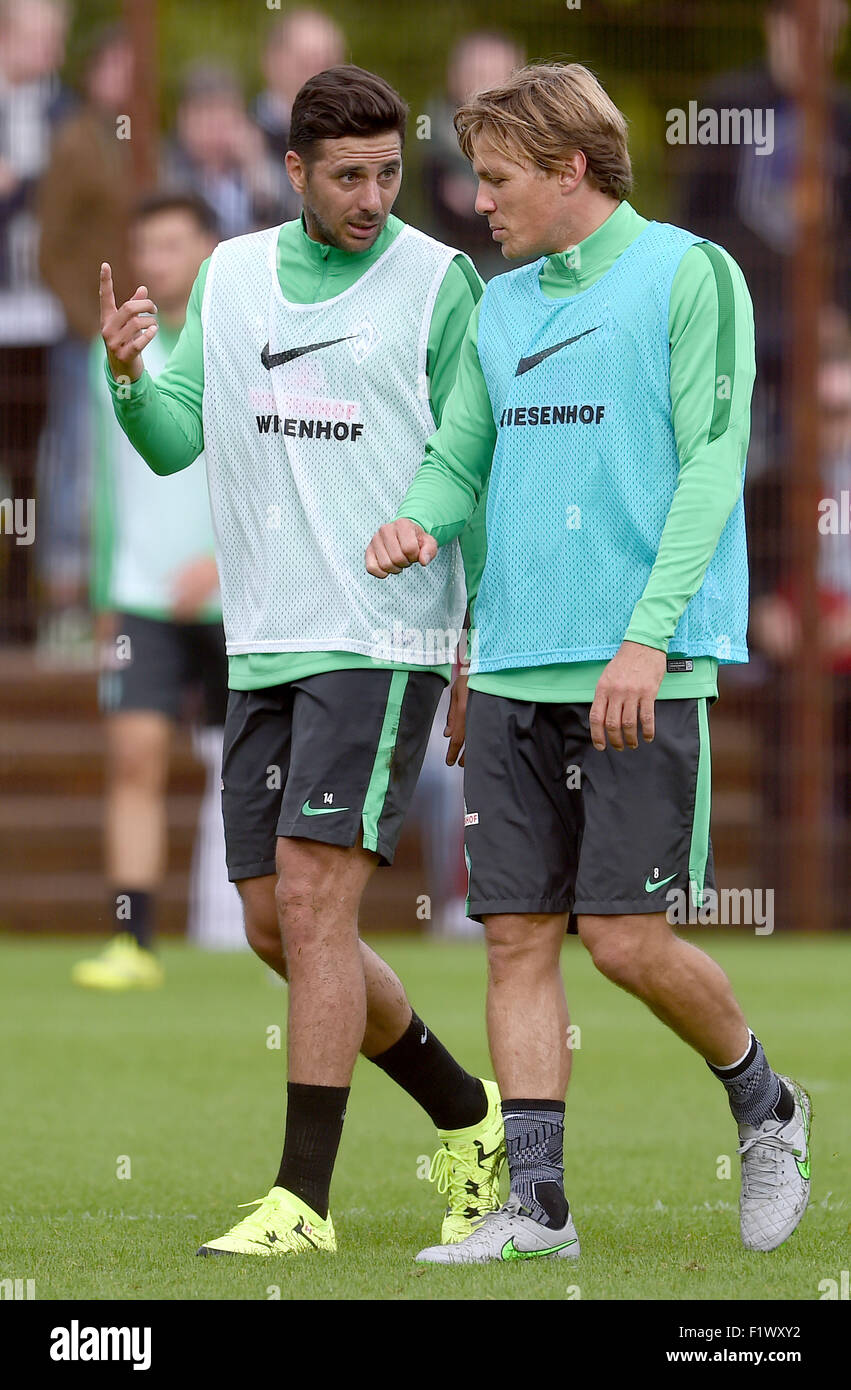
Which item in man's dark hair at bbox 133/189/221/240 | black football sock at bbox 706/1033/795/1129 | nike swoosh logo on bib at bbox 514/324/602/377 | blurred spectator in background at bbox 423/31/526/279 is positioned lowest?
black football sock at bbox 706/1033/795/1129

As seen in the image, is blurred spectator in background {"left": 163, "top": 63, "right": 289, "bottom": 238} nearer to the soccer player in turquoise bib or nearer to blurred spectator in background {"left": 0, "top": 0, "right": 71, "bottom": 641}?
blurred spectator in background {"left": 0, "top": 0, "right": 71, "bottom": 641}

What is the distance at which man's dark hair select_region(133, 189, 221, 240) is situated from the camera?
9594 millimetres

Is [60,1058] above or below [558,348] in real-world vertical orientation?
below

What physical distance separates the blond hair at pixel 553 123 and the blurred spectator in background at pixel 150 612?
4.62 meters

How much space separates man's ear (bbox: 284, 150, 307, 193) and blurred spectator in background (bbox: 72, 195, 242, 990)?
4.36m

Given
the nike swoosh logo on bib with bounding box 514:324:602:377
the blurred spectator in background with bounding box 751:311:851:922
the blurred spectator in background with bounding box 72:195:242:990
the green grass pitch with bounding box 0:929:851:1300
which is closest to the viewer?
the green grass pitch with bounding box 0:929:851:1300

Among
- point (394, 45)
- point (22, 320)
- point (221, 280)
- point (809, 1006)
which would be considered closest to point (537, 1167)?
point (221, 280)

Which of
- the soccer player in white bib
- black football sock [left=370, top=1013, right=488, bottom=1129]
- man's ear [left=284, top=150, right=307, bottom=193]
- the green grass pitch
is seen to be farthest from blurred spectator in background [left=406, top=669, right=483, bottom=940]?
man's ear [left=284, top=150, right=307, bottom=193]

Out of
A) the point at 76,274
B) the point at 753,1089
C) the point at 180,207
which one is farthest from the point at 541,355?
the point at 76,274

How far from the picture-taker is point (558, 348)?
176 inches

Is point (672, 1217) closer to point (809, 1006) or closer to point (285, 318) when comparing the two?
point (285, 318)

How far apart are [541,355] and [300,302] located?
56 cm

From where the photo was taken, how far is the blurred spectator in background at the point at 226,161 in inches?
435
